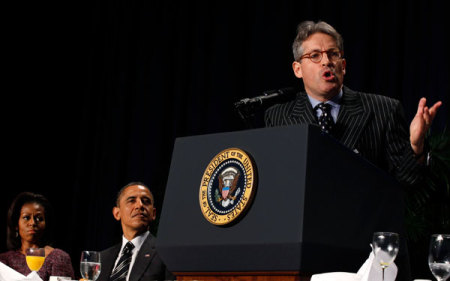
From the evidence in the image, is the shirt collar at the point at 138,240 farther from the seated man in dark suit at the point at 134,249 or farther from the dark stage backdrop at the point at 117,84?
the dark stage backdrop at the point at 117,84

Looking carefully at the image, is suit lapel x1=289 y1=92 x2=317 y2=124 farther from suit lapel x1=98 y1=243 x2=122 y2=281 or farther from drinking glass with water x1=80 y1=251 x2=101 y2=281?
suit lapel x1=98 y1=243 x2=122 y2=281

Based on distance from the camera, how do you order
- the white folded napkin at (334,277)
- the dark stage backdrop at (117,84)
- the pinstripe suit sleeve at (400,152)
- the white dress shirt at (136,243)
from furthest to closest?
1. the dark stage backdrop at (117,84)
2. the white dress shirt at (136,243)
3. the pinstripe suit sleeve at (400,152)
4. the white folded napkin at (334,277)

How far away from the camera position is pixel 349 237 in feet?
4.85

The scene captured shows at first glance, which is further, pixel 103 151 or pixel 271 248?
pixel 103 151

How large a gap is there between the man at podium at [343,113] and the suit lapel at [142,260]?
172 centimetres

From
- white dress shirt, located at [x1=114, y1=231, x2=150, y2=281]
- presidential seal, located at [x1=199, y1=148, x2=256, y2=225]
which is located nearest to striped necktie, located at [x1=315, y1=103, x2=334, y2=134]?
presidential seal, located at [x1=199, y1=148, x2=256, y2=225]

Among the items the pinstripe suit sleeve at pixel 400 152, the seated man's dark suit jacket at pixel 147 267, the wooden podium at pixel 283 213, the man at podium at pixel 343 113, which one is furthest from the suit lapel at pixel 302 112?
the seated man's dark suit jacket at pixel 147 267

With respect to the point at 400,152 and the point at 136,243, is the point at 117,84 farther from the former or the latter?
the point at 400,152

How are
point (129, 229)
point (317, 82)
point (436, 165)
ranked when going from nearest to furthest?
point (317, 82), point (436, 165), point (129, 229)

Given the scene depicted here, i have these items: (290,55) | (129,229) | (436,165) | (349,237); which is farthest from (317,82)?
(290,55)

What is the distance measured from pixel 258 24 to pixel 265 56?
28 centimetres

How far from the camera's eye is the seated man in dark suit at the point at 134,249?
11.3ft

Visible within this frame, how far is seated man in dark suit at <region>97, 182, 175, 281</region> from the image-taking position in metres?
3.45

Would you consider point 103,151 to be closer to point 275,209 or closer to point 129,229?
point 129,229
